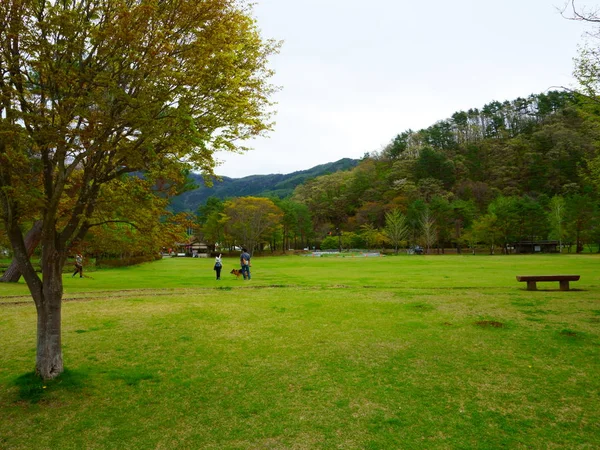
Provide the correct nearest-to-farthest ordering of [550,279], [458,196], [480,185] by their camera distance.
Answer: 1. [550,279]
2. [480,185]
3. [458,196]

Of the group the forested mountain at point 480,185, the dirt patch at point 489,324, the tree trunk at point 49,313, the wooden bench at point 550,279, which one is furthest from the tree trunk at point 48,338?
the forested mountain at point 480,185

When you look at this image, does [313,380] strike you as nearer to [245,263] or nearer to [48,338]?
[48,338]

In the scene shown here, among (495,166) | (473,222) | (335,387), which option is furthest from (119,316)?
(495,166)

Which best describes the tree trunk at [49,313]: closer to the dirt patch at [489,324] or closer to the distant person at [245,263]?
the dirt patch at [489,324]

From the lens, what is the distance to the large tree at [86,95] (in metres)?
5.10

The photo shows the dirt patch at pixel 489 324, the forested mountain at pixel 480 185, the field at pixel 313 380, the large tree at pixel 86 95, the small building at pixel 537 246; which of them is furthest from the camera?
the small building at pixel 537 246

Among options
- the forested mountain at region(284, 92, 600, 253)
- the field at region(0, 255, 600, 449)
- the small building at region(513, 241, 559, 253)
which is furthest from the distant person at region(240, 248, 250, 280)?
the small building at region(513, 241, 559, 253)

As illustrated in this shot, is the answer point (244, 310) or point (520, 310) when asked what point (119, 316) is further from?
point (520, 310)

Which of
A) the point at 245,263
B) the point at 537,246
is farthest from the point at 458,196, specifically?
the point at 245,263

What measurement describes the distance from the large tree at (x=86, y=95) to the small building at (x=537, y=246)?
74.2m

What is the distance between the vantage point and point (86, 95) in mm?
5344

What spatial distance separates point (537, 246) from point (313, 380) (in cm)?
7401

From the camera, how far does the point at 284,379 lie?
19.8 feet

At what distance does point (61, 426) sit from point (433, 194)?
285 ft
